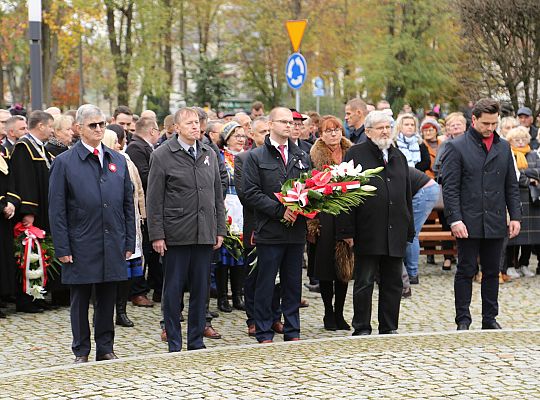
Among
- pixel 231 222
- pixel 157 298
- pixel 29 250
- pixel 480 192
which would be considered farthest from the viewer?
pixel 157 298

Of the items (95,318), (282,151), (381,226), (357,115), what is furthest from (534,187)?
(95,318)

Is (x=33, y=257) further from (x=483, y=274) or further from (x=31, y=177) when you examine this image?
(x=483, y=274)

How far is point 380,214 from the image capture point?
9.74m

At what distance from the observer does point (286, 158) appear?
995 cm

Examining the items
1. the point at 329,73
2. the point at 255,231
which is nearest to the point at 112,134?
the point at 255,231

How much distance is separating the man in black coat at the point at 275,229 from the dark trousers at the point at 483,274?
5.27 ft

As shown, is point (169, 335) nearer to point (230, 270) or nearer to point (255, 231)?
point (255, 231)

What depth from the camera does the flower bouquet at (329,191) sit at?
9414mm

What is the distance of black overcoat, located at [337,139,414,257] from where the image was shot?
9.70 metres

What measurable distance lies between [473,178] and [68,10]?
20.5m

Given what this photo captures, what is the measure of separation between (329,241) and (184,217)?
1.92m

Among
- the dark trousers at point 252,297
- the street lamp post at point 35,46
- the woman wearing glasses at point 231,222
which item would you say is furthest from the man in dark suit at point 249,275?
the street lamp post at point 35,46

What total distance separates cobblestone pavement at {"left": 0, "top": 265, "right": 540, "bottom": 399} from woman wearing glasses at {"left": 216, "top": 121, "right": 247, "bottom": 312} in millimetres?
1033

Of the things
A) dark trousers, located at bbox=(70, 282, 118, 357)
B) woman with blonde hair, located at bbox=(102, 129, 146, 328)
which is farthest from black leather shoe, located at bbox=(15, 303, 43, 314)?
dark trousers, located at bbox=(70, 282, 118, 357)
